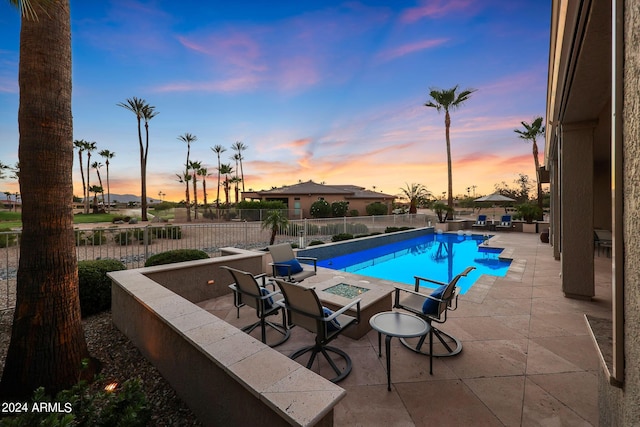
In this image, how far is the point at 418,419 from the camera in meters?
2.33

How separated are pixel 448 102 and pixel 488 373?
74.6 feet

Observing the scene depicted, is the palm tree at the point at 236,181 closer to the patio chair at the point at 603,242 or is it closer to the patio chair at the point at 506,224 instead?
the patio chair at the point at 506,224

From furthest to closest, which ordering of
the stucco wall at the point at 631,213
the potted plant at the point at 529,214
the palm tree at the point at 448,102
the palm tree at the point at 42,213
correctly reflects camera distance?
1. the palm tree at the point at 448,102
2. the potted plant at the point at 529,214
3. the palm tree at the point at 42,213
4. the stucco wall at the point at 631,213

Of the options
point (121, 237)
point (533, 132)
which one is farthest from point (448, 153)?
point (121, 237)

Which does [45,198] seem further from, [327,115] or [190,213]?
[190,213]

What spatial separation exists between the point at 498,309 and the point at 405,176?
22.7 m

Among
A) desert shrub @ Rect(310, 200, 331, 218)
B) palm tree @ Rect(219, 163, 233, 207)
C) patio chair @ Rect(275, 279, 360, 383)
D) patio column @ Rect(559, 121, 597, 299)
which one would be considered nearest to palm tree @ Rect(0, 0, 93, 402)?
patio chair @ Rect(275, 279, 360, 383)

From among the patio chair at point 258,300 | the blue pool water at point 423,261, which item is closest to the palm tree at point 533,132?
the blue pool water at point 423,261

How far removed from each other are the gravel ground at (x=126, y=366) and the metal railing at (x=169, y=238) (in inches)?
75.6

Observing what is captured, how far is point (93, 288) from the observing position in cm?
453

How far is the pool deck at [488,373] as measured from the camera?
238cm

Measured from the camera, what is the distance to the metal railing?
6.30 meters

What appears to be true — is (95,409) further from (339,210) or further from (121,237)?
(339,210)

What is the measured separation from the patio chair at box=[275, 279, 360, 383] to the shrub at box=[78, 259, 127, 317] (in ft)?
12.2
